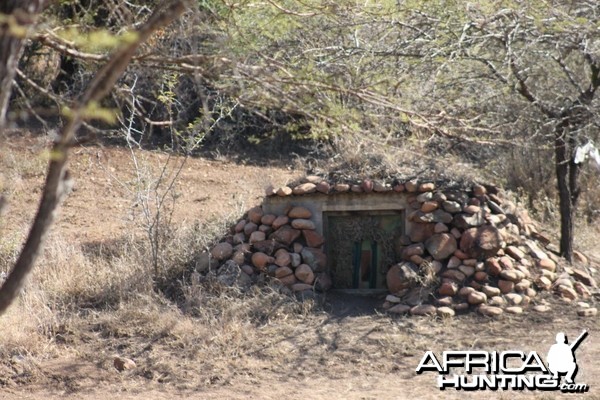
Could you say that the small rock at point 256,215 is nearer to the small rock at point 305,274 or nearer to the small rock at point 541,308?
the small rock at point 305,274

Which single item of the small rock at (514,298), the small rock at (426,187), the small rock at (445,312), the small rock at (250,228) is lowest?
the small rock at (445,312)

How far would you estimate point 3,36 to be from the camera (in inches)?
140

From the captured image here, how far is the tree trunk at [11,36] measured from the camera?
346 centimetres

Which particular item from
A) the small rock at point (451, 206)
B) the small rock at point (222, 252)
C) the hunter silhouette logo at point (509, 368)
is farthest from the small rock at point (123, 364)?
the small rock at point (451, 206)

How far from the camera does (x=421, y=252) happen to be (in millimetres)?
9719

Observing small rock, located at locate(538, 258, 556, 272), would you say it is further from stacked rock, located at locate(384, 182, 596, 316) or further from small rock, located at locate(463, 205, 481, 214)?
small rock, located at locate(463, 205, 481, 214)

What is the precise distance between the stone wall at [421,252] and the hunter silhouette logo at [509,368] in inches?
39.0

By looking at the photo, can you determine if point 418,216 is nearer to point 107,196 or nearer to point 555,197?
point 555,197

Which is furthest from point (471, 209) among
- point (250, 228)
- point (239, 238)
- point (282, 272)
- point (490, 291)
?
point (239, 238)

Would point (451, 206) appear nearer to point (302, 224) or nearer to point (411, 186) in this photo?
point (411, 186)

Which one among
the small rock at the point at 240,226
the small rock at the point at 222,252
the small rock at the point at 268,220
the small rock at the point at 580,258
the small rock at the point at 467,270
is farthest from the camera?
the small rock at the point at 580,258

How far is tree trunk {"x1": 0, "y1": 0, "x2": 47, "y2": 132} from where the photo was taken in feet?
11.4

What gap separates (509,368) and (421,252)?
198 centimetres

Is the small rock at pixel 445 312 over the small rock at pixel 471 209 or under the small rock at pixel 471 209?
under
